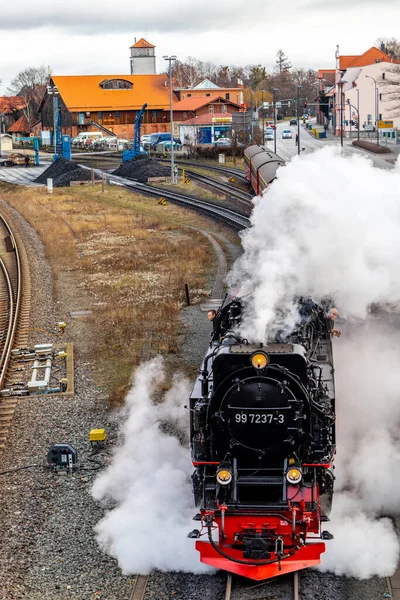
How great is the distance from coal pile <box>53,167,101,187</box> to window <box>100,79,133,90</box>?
1968 inches

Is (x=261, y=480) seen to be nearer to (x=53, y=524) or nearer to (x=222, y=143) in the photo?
(x=53, y=524)

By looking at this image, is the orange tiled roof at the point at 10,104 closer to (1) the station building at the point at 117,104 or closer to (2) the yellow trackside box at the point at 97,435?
(1) the station building at the point at 117,104

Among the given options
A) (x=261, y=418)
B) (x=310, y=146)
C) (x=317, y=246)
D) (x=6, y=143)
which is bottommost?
(x=261, y=418)

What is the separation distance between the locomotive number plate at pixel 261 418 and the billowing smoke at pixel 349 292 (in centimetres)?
110

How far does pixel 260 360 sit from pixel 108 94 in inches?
4112

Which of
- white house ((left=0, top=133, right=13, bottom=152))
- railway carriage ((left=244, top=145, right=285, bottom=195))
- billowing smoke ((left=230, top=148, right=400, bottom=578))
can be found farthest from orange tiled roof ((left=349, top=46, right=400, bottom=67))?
billowing smoke ((left=230, top=148, right=400, bottom=578))

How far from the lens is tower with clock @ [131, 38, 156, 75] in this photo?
138 m

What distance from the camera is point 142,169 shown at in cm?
6456

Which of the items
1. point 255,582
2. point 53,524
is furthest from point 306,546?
point 53,524

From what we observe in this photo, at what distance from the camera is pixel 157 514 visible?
1234 cm

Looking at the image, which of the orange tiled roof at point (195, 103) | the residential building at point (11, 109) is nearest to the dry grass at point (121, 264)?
the orange tiled roof at point (195, 103)

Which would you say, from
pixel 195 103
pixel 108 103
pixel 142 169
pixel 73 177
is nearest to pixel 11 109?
pixel 108 103

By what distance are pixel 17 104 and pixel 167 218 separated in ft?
357

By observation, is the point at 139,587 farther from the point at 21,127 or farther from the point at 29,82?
the point at 29,82
